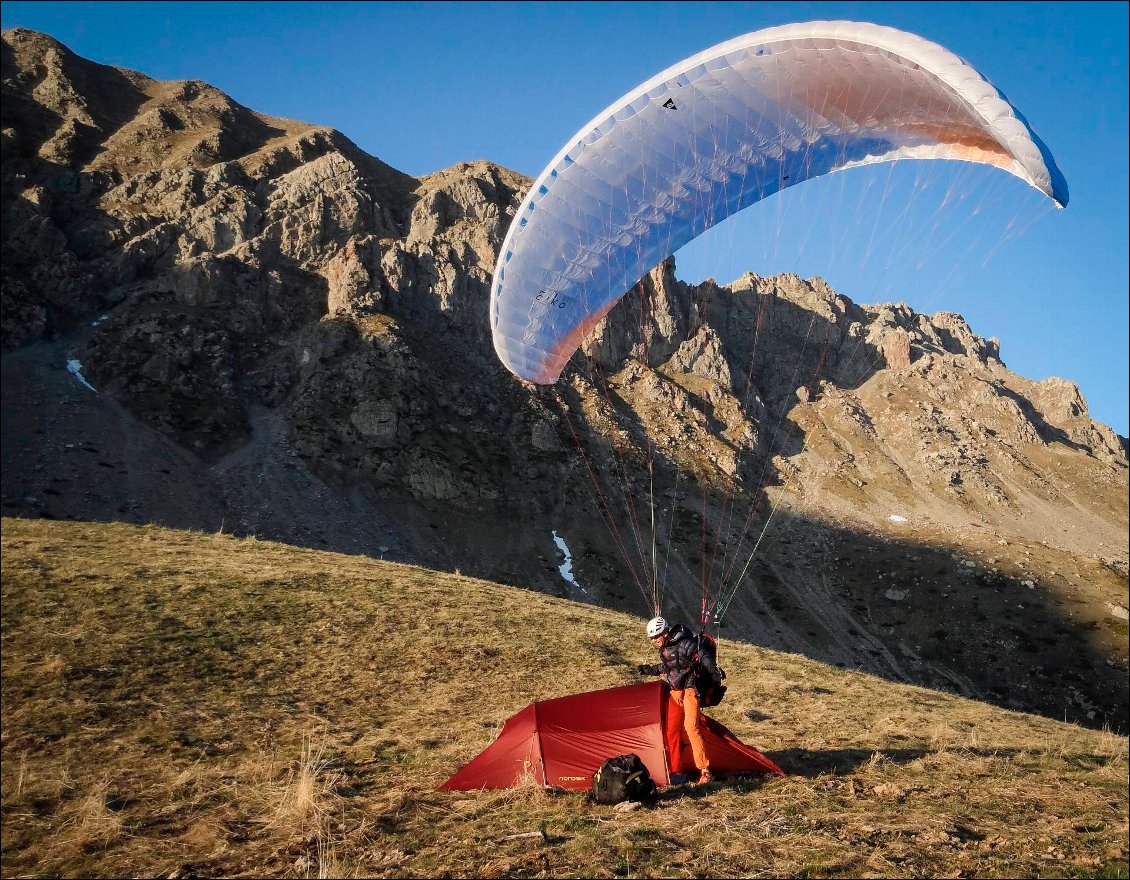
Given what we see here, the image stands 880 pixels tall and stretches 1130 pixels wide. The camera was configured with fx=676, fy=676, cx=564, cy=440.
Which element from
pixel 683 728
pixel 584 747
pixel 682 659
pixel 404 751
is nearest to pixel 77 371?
pixel 404 751

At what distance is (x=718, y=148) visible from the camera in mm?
13797

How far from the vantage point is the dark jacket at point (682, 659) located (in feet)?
25.2

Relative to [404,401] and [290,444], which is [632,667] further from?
[404,401]

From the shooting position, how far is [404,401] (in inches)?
3073

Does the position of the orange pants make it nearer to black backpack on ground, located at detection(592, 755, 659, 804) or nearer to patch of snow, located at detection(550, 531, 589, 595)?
black backpack on ground, located at detection(592, 755, 659, 804)

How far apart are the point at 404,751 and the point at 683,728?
3.56 m

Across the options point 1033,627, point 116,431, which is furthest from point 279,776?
point 1033,627

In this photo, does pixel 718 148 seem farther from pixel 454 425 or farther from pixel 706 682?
pixel 454 425

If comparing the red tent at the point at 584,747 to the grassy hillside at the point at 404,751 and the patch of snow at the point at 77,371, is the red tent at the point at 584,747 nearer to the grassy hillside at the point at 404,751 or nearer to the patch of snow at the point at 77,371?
the grassy hillside at the point at 404,751

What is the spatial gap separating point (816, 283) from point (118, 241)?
4871 inches

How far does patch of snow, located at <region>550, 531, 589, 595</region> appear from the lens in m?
66.6

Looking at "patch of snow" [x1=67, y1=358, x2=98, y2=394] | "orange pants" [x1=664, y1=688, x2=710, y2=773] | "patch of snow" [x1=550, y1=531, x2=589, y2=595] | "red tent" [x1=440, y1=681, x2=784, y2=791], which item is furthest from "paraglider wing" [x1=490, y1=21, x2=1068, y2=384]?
"patch of snow" [x1=67, y1=358, x2=98, y2=394]

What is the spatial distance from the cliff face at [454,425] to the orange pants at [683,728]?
36.3 meters

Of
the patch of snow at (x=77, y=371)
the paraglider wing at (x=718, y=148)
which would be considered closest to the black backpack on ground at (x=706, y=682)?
the paraglider wing at (x=718, y=148)
